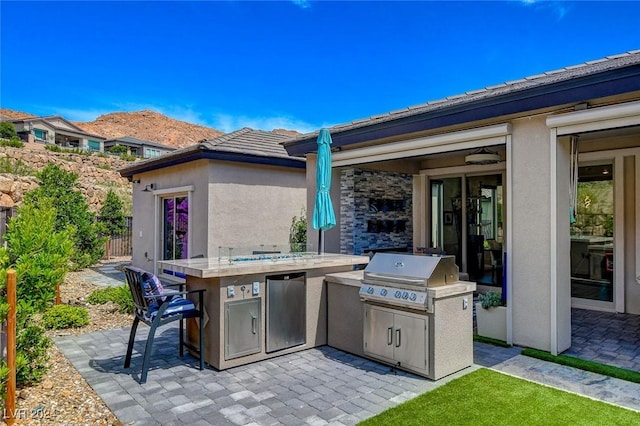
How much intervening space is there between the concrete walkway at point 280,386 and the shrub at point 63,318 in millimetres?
1367

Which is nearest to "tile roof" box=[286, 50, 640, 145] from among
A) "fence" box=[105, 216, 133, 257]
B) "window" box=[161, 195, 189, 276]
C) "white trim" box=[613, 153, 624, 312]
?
"white trim" box=[613, 153, 624, 312]

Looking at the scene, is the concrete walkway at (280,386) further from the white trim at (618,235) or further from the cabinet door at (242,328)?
the white trim at (618,235)

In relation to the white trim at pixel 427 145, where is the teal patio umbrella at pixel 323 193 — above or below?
below

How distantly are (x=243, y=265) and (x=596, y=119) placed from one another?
187 inches

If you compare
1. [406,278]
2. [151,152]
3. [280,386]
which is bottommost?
[280,386]

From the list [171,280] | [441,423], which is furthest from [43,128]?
[441,423]

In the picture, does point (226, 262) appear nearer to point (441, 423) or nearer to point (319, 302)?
point (319, 302)

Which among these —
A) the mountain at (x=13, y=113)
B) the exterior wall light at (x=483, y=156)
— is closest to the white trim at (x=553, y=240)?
the exterior wall light at (x=483, y=156)

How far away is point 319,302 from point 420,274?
5.83 ft

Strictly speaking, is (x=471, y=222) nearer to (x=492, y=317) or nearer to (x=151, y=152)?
(x=492, y=317)

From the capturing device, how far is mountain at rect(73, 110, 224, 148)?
229 ft

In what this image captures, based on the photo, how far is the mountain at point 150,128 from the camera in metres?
69.9

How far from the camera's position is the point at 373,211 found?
956cm

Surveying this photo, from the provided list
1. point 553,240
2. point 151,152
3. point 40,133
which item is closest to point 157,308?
point 553,240
